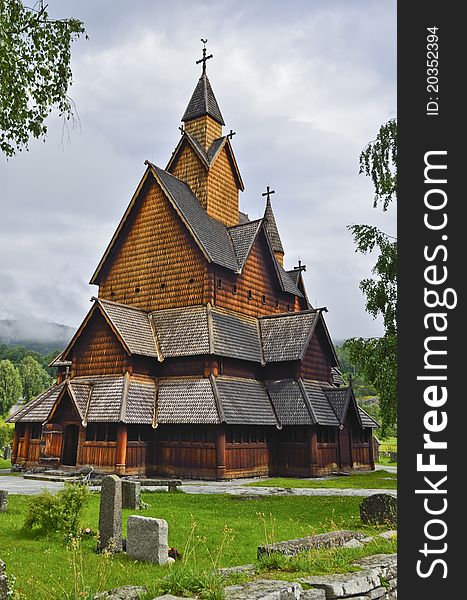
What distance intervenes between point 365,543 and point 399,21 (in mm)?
7741

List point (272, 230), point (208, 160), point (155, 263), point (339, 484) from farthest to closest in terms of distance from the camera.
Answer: point (272, 230)
point (208, 160)
point (155, 263)
point (339, 484)

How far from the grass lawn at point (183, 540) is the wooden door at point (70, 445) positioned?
33.6 ft

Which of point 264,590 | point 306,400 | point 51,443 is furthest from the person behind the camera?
point 306,400

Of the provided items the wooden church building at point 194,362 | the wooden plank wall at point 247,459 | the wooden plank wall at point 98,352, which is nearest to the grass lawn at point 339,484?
the wooden plank wall at point 247,459

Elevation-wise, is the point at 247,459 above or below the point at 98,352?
below

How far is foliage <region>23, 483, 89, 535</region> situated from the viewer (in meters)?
11.7

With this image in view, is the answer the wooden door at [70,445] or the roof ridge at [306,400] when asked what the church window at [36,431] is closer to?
the wooden door at [70,445]

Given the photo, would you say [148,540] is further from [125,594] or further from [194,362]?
[194,362]

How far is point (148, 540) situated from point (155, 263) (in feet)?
79.4

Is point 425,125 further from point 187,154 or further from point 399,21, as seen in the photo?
→ point 187,154

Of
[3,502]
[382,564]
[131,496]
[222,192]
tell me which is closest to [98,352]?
[222,192]

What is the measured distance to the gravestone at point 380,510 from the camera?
12062 mm

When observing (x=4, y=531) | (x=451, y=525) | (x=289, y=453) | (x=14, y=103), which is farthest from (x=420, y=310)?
(x=289, y=453)

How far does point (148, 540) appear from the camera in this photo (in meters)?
9.49
